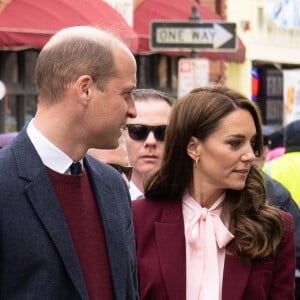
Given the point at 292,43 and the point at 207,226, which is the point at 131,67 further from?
the point at 292,43

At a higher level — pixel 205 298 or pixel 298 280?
pixel 205 298

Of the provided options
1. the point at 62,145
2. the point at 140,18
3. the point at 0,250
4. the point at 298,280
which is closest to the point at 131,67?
the point at 62,145

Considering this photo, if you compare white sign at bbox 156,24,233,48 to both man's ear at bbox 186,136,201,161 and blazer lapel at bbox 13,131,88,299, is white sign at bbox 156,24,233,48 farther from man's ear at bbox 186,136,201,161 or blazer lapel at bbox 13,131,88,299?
blazer lapel at bbox 13,131,88,299

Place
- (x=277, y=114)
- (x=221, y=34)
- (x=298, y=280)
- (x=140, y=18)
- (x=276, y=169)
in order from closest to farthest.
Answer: (x=298, y=280), (x=276, y=169), (x=221, y=34), (x=140, y=18), (x=277, y=114)

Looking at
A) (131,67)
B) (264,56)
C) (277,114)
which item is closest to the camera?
(131,67)

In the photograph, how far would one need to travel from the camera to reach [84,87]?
3941mm

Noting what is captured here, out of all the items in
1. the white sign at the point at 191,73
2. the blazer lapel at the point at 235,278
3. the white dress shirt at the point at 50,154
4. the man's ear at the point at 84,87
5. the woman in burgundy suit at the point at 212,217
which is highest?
the man's ear at the point at 84,87

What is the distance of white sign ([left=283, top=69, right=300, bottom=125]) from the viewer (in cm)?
2420

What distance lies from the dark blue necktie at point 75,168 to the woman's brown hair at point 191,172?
1.32m

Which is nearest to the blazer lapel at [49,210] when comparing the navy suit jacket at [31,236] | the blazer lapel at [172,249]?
the navy suit jacket at [31,236]

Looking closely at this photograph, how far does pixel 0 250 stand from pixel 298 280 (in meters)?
3.89

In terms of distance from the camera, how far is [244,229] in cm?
527

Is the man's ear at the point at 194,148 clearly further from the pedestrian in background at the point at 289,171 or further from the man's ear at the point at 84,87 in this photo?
the pedestrian in background at the point at 289,171

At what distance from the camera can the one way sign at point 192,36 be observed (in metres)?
17.0
